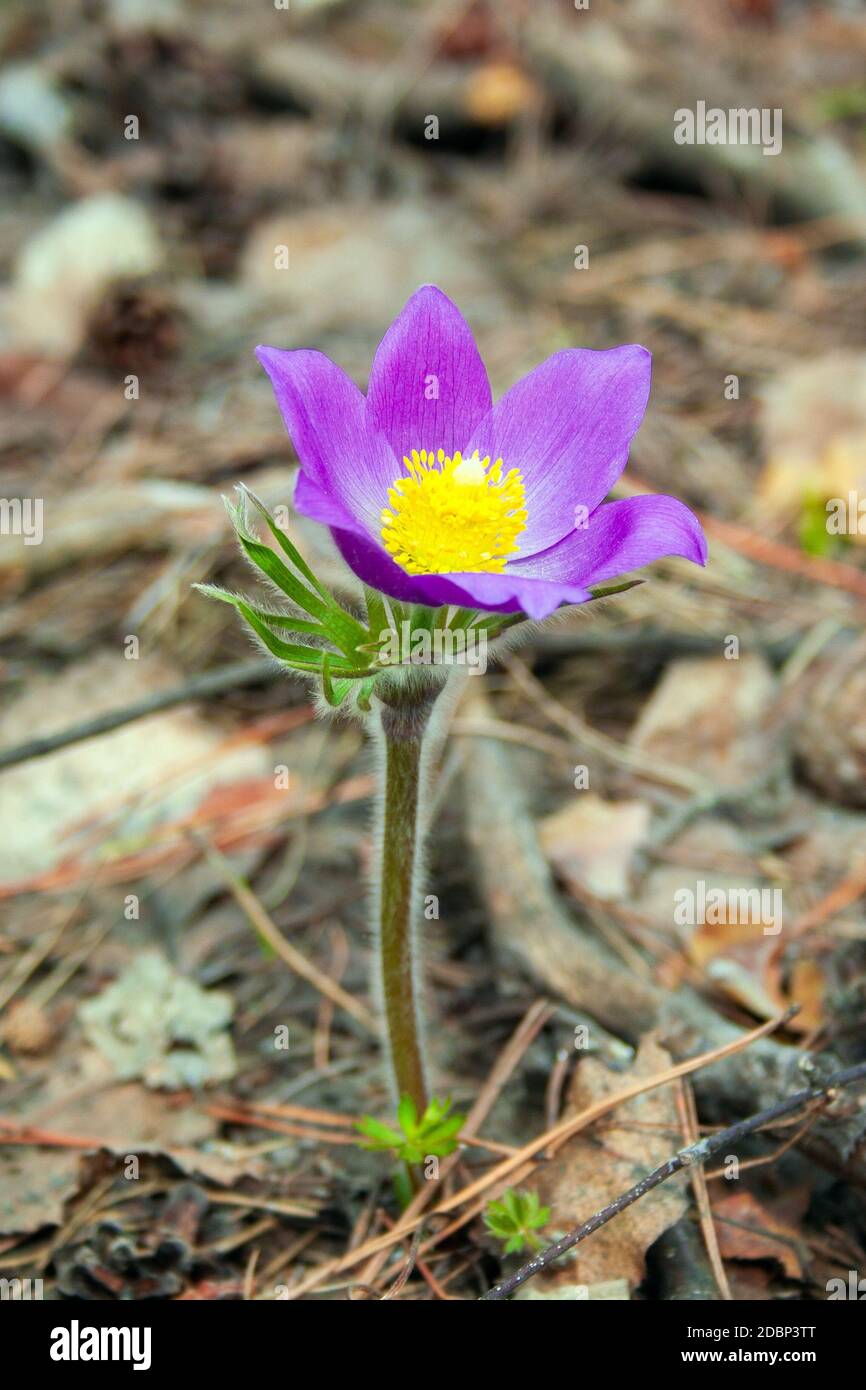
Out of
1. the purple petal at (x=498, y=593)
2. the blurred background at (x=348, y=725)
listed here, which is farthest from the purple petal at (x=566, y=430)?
the blurred background at (x=348, y=725)

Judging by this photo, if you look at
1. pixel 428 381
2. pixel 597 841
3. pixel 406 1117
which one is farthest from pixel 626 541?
pixel 597 841

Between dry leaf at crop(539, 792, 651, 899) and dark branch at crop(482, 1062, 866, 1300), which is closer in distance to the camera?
dark branch at crop(482, 1062, 866, 1300)

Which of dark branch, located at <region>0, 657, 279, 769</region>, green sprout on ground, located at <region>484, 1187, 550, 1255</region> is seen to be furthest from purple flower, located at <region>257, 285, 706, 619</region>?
green sprout on ground, located at <region>484, 1187, 550, 1255</region>

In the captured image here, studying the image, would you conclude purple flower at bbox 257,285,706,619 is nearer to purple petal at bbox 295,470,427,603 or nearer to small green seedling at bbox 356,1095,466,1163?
purple petal at bbox 295,470,427,603

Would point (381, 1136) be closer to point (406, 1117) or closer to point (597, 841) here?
point (406, 1117)
